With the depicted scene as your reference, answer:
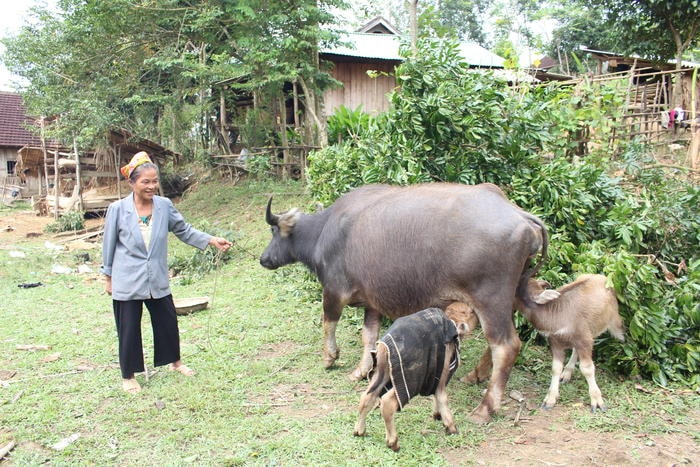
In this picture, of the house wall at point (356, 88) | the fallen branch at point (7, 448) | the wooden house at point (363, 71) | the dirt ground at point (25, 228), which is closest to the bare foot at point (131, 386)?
the fallen branch at point (7, 448)

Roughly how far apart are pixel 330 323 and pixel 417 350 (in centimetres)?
168

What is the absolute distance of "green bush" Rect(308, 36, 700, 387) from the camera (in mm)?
4688

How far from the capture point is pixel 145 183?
15.3 ft

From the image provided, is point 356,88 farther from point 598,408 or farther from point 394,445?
point 394,445

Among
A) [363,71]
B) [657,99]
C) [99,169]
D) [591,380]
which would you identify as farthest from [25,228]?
[657,99]

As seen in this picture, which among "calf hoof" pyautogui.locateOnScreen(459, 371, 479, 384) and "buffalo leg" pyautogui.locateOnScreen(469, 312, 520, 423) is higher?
"buffalo leg" pyautogui.locateOnScreen(469, 312, 520, 423)

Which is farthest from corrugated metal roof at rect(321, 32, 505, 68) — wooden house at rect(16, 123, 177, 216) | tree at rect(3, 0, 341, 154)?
wooden house at rect(16, 123, 177, 216)

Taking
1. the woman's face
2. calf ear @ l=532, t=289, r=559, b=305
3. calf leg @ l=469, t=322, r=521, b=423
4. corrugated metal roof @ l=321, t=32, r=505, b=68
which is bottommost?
calf leg @ l=469, t=322, r=521, b=423

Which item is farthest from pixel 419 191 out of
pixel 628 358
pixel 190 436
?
pixel 190 436

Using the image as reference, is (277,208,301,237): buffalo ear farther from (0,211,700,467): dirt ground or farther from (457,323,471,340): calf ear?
(457,323,471,340): calf ear

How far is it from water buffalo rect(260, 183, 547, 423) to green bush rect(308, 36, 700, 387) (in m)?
0.92

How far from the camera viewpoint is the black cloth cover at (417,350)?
3553mm

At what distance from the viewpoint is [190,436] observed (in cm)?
402

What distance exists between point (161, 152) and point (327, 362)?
13899mm
